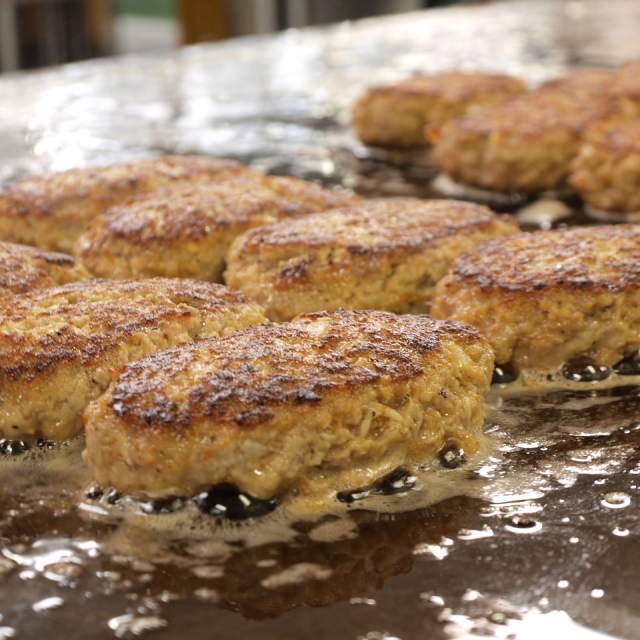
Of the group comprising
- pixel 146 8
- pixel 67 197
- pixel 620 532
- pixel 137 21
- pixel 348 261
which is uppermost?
pixel 146 8

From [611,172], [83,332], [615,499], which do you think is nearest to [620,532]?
[615,499]

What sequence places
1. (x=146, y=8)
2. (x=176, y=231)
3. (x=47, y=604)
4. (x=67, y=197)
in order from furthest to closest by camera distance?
(x=146, y=8) < (x=67, y=197) < (x=176, y=231) < (x=47, y=604)

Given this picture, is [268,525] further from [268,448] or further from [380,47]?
[380,47]

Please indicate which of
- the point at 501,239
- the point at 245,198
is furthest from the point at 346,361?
the point at 245,198

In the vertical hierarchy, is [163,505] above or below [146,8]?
below

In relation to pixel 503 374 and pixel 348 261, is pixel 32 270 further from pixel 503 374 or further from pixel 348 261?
pixel 503 374

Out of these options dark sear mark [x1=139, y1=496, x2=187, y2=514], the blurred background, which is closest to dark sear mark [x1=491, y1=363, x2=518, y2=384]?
dark sear mark [x1=139, y1=496, x2=187, y2=514]
